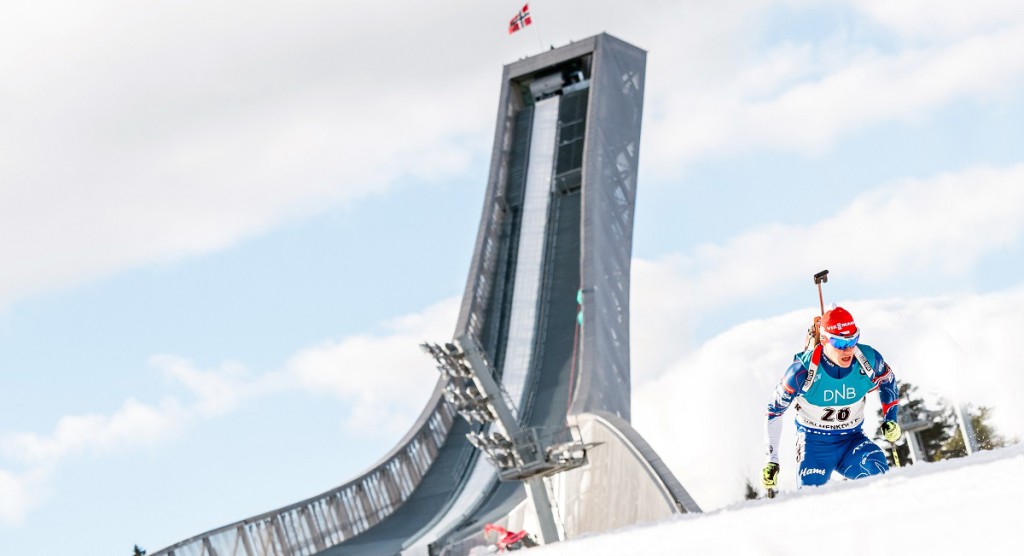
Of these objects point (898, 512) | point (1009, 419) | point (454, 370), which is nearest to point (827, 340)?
point (898, 512)

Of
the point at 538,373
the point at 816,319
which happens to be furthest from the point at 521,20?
the point at 816,319

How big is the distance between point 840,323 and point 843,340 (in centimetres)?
11

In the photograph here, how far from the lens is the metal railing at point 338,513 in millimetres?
24969

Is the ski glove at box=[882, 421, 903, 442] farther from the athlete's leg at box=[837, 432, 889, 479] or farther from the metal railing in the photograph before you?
the metal railing

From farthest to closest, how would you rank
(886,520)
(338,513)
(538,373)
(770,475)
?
(538,373), (338,513), (770,475), (886,520)

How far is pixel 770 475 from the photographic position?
7555mm

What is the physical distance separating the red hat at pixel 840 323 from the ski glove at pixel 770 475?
93 centimetres

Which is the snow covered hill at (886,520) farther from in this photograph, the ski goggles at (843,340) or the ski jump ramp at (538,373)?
the ski jump ramp at (538,373)

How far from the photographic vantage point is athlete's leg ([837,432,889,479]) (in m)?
7.70

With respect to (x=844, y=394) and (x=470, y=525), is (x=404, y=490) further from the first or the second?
(x=844, y=394)

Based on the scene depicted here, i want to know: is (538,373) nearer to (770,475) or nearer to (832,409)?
(832,409)

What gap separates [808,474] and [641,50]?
4080 cm

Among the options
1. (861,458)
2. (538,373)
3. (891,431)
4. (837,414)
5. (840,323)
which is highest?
(538,373)

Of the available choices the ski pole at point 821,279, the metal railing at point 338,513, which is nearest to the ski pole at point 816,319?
the ski pole at point 821,279
